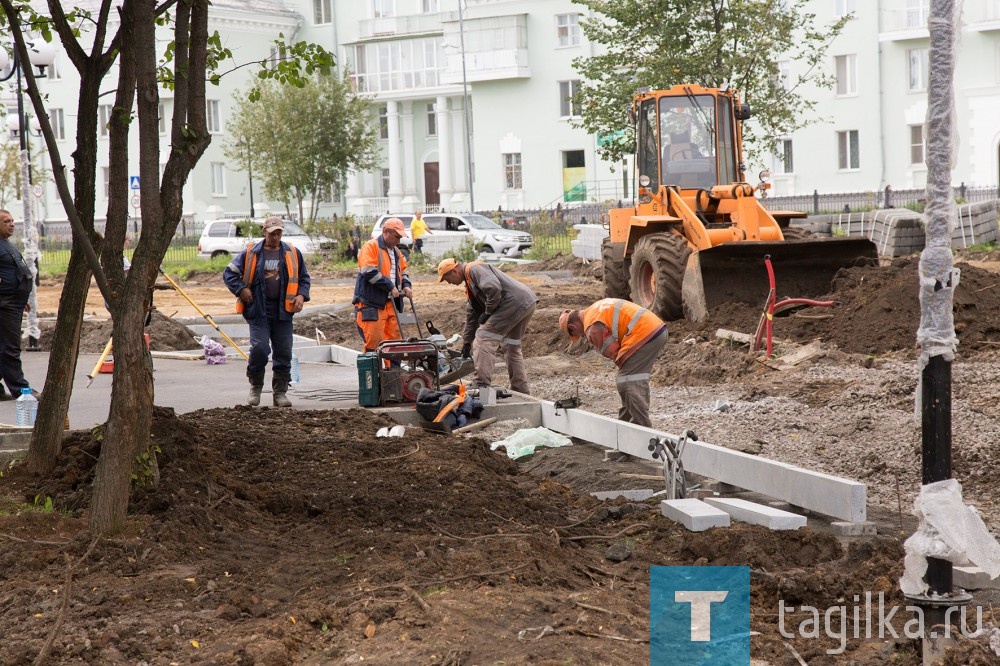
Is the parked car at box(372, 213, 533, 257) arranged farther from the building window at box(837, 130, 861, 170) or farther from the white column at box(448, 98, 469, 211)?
the white column at box(448, 98, 469, 211)

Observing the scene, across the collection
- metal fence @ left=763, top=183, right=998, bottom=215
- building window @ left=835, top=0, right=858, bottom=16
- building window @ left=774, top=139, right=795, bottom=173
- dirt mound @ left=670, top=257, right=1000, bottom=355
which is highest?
building window @ left=835, top=0, right=858, bottom=16

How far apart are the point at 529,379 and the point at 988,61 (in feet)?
116

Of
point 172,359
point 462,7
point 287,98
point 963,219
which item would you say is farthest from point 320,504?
point 462,7

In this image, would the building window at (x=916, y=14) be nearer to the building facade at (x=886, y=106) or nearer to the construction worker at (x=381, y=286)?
the building facade at (x=886, y=106)

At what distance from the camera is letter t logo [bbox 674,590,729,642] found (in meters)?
5.22

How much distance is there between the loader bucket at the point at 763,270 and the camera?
51.4 ft

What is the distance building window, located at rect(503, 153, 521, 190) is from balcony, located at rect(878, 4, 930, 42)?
17373 millimetres

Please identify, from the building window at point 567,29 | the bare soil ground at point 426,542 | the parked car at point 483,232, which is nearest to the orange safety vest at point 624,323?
the bare soil ground at point 426,542

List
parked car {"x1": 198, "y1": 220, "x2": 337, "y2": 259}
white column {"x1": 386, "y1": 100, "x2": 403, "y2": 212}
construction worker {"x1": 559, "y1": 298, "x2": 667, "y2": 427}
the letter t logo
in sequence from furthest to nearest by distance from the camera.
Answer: white column {"x1": 386, "y1": 100, "x2": 403, "y2": 212}
parked car {"x1": 198, "y1": 220, "x2": 337, "y2": 259}
construction worker {"x1": 559, "y1": 298, "x2": 667, "y2": 427}
the letter t logo

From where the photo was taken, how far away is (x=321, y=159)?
4797cm

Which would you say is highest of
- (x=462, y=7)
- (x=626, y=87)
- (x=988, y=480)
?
(x=462, y=7)

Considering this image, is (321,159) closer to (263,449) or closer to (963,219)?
(963,219)

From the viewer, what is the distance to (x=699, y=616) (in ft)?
18.0

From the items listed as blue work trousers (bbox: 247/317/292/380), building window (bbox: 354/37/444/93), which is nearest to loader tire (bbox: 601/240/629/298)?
blue work trousers (bbox: 247/317/292/380)
